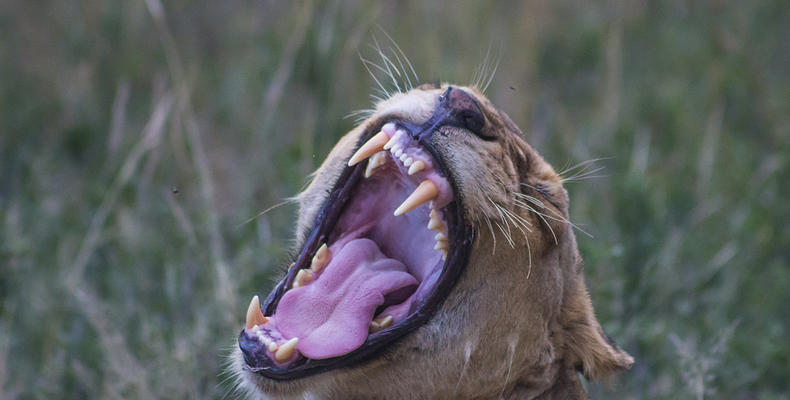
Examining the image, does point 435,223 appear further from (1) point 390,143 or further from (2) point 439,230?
(1) point 390,143

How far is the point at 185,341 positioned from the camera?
3576 mm

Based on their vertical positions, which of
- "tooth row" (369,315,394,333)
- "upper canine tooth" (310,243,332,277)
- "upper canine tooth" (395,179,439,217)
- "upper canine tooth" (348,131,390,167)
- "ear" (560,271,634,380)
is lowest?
"ear" (560,271,634,380)

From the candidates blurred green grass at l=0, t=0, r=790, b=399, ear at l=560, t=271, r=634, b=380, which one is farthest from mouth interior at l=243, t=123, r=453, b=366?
blurred green grass at l=0, t=0, r=790, b=399

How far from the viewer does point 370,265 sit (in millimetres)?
2920

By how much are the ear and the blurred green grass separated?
445 mm

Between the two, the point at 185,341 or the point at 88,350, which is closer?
the point at 185,341

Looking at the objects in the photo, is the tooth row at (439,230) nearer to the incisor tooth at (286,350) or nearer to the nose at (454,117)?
the nose at (454,117)

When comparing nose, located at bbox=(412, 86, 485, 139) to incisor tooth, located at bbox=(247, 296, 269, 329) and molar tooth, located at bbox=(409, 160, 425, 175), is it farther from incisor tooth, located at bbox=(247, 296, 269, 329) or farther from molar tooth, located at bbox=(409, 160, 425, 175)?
incisor tooth, located at bbox=(247, 296, 269, 329)

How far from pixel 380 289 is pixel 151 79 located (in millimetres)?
3651

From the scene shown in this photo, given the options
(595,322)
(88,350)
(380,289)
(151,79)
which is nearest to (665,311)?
→ (595,322)

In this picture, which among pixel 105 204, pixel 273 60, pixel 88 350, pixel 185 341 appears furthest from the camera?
pixel 273 60

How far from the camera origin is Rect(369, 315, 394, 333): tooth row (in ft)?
8.86

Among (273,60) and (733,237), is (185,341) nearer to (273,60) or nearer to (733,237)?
(273,60)

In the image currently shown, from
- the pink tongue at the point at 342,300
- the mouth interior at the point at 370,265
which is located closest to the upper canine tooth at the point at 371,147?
the mouth interior at the point at 370,265
